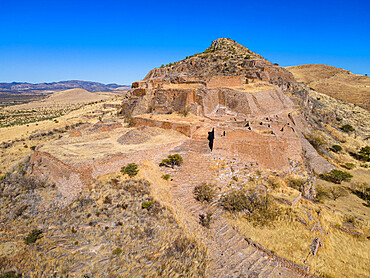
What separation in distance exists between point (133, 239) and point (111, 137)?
37.2ft

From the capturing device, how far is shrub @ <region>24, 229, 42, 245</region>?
25.9ft

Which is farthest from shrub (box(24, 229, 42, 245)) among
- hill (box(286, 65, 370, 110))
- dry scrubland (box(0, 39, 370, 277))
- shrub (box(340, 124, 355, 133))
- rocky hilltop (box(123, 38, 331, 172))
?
hill (box(286, 65, 370, 110))

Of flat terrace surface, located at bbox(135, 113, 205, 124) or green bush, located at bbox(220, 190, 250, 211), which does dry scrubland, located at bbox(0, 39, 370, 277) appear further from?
flat terrace surface, located at bbox(135, 113, 205, 124)

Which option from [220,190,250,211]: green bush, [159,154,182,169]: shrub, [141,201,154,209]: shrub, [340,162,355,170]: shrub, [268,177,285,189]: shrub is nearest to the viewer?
[141,201,154,209]: shrub

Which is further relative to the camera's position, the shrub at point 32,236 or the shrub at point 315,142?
the shrub at point 315,142

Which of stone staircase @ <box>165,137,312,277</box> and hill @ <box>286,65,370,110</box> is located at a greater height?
hill @ <box>286,65,370,110</box>

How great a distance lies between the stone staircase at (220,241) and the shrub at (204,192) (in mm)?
254

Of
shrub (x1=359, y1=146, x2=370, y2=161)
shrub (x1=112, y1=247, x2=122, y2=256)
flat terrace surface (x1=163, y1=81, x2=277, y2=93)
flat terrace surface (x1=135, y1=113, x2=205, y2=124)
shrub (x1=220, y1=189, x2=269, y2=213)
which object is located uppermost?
flat terrace surface (x1=163, y1=81, x2=277, y2=93)

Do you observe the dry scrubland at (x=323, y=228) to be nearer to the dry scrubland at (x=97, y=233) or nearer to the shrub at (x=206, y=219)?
the shrub at (x=206, y=219)

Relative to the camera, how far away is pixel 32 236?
316 inches

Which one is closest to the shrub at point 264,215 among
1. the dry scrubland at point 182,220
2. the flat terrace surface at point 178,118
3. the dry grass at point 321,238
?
the dry scrubland at point 182,220

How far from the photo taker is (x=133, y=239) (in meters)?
8.04

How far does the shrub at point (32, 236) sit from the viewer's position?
25.9 ft

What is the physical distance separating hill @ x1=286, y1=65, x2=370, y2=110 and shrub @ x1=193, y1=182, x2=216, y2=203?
5161 centimetres
